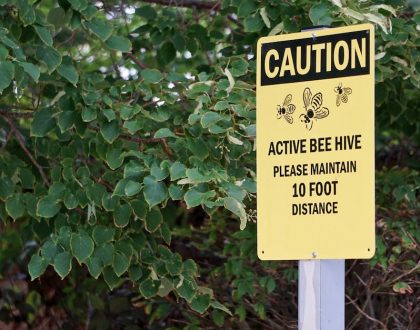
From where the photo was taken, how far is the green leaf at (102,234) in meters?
4.28

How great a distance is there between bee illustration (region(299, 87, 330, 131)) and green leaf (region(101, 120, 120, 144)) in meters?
1.67

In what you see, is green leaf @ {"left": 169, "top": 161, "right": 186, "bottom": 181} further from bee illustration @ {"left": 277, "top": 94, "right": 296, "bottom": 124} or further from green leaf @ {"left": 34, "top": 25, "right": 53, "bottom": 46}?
bee illustration @ {"left": 277, "top": 94, "right": 296, "bottom": 124}

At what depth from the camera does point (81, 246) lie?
→ 420 cm

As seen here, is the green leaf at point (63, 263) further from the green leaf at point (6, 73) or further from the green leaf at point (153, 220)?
the green leaf at point (6, 73)

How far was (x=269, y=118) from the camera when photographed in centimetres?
282

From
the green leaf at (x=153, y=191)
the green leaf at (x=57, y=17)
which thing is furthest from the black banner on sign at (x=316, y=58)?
the green leaf at (x=57, y=17)

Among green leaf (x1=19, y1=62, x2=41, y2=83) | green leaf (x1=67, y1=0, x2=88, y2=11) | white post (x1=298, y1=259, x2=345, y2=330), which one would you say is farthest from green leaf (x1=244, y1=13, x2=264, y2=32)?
white post (x1=298, y1=259, x2=345, y2=330)

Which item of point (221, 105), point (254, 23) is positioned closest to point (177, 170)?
point (221, 105)

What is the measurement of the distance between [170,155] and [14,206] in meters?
0.73

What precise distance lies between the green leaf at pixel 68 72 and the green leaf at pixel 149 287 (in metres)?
0.91

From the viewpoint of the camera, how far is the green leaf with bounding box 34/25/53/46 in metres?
4.30

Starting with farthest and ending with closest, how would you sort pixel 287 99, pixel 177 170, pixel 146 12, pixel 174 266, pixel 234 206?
1. pixel 146 12
2. pixel 174 266
3. pixel 177 170
4. pixel 234 206
5. pixel 287 99

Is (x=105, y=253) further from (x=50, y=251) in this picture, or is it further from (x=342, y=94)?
(x=342, y=94)

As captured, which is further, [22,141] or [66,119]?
[22,141]
